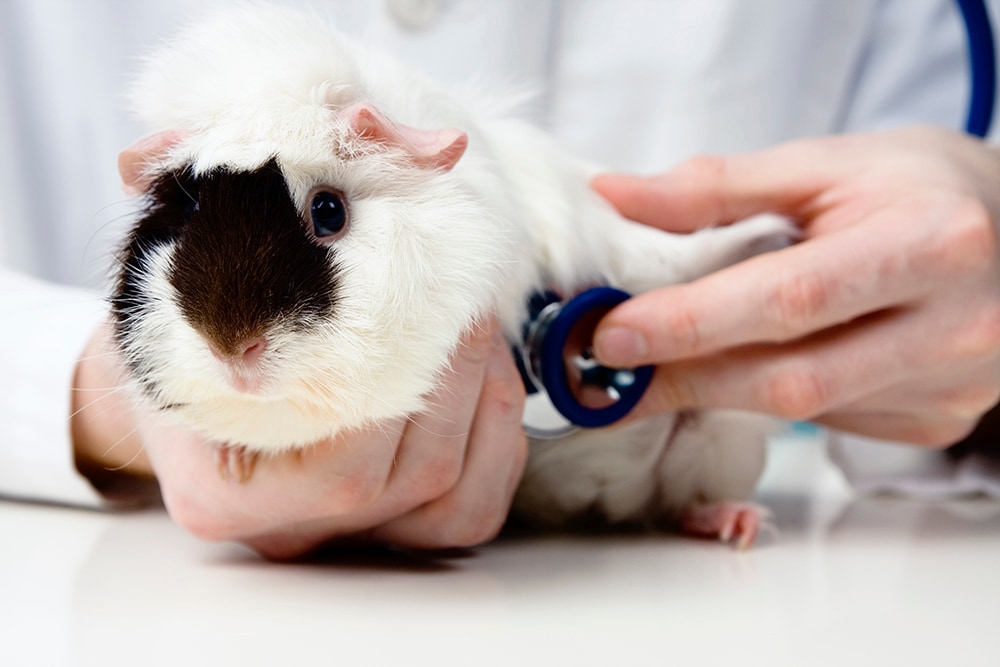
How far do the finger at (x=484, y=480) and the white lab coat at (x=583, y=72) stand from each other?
0.79 metres

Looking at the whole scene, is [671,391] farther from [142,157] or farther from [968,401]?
[142,157]

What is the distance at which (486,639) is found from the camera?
839 mm

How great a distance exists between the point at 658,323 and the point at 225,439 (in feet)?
1.88

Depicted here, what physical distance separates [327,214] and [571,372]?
0.50 m

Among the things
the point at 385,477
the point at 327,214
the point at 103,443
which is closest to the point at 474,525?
the point at 385,477

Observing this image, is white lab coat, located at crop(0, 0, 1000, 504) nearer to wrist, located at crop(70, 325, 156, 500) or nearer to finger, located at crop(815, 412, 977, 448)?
wrist, located at crop(70, 325, 156, 500)

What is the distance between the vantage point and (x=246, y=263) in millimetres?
736

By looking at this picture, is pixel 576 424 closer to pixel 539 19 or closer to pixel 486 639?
pixel 486 639

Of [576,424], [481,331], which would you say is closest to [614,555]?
[576,424]

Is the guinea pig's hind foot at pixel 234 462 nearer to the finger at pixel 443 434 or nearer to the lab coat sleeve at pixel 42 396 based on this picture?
the finger at pixel 443 434

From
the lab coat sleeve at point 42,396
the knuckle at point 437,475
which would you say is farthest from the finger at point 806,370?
the lab coat sleeve at point 42,396

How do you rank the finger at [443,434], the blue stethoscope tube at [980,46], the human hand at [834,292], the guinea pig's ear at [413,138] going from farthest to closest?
the blue stethoscope tube at [980,46], the human hand at [834,292], the finger at [443,434], the guinea pig's ear at [413,138]

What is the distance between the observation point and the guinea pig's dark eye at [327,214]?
31.7 inches

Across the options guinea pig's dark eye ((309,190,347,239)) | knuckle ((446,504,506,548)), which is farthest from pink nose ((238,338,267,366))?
knuckle ((446,504,506,548))
